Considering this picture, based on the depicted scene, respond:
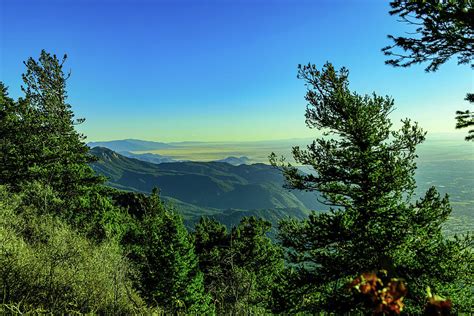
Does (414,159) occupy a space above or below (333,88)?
below

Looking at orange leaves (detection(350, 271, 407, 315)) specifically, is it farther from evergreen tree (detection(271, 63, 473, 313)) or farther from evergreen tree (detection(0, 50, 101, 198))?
evergreen tree (detection(0, 50, 101, 198))

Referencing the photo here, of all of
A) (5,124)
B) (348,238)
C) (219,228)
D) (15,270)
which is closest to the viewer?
(15,270)

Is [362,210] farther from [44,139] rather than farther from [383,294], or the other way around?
[44,139]

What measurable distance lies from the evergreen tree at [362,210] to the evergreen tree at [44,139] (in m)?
23.3

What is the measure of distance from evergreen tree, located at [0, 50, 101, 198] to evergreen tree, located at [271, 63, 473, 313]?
2334cm

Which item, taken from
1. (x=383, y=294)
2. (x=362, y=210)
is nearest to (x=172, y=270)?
(x=362, y=210)

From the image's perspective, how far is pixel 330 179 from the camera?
14477mm

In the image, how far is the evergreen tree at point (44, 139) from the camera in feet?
93.1

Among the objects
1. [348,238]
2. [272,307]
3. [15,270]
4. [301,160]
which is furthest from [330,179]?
[15,270]

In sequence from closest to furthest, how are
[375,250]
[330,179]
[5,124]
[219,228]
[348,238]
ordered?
[375,250]
[348,238]
[330,179]
[5,124]
[219,228]

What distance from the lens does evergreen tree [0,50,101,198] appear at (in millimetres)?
28375

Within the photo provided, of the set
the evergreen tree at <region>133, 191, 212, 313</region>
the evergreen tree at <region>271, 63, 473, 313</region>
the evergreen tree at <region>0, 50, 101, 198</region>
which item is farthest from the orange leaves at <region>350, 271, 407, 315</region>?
the evergreen tree at <region>0, 50, 101, 198</region>

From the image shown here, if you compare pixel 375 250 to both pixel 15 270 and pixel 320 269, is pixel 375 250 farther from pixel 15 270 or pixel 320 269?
pixel 15 270

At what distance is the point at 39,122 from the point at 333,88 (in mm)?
28869
